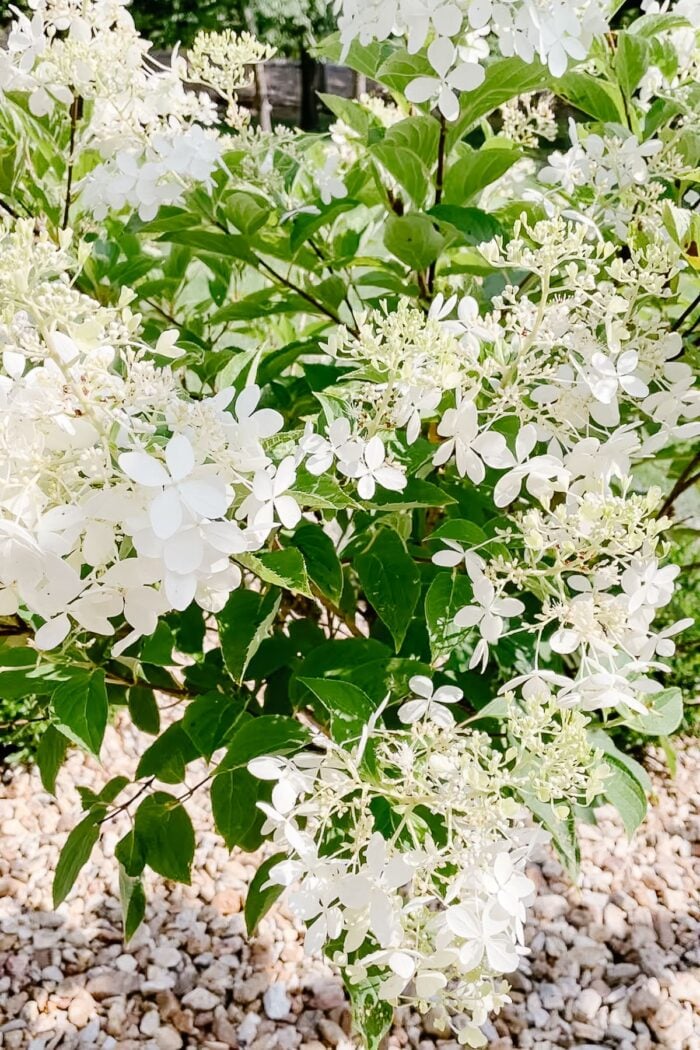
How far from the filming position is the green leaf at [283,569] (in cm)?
74

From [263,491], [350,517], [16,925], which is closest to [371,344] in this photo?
[263,491]

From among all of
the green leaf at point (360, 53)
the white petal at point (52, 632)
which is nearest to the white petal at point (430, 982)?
the white petal at point (52, 632)

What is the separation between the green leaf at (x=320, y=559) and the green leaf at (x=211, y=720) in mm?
230

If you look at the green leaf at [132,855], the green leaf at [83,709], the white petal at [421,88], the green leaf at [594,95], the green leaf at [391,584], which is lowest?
the green leaf at [132,855]

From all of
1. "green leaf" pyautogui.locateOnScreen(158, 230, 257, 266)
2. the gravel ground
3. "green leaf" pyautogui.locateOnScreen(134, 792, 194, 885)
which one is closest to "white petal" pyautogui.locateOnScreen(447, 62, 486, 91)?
"green leaf" pyautogui.locateOnScreen(158, 230, 257, 266)

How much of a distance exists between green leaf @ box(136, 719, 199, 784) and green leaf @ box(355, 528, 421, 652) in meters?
0.34

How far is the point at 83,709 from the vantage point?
832mm

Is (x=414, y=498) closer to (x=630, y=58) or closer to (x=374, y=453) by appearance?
(x=374, y=453)

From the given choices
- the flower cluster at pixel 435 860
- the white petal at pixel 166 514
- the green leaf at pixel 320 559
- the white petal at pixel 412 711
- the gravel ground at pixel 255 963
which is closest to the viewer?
the white petal at pixel 166 514

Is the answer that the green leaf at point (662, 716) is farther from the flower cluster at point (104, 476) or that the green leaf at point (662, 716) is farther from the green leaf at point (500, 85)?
the green leaf at point (500, 85)

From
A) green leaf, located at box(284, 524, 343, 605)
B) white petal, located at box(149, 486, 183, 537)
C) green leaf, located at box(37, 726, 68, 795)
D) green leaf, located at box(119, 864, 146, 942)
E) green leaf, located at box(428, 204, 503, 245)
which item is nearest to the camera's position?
white petal, located at box(149, 486, 183, 537)

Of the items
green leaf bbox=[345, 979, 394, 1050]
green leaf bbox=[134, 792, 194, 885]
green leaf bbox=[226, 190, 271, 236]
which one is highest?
green leaf bbox=[226, 190, 271, 236]

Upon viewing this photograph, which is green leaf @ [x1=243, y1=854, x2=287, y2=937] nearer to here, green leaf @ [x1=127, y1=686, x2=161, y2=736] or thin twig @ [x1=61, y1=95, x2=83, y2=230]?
green leaf @ [x1=127, y1=686, x2=161, y2=736]

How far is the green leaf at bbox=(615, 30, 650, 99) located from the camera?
106 cm
